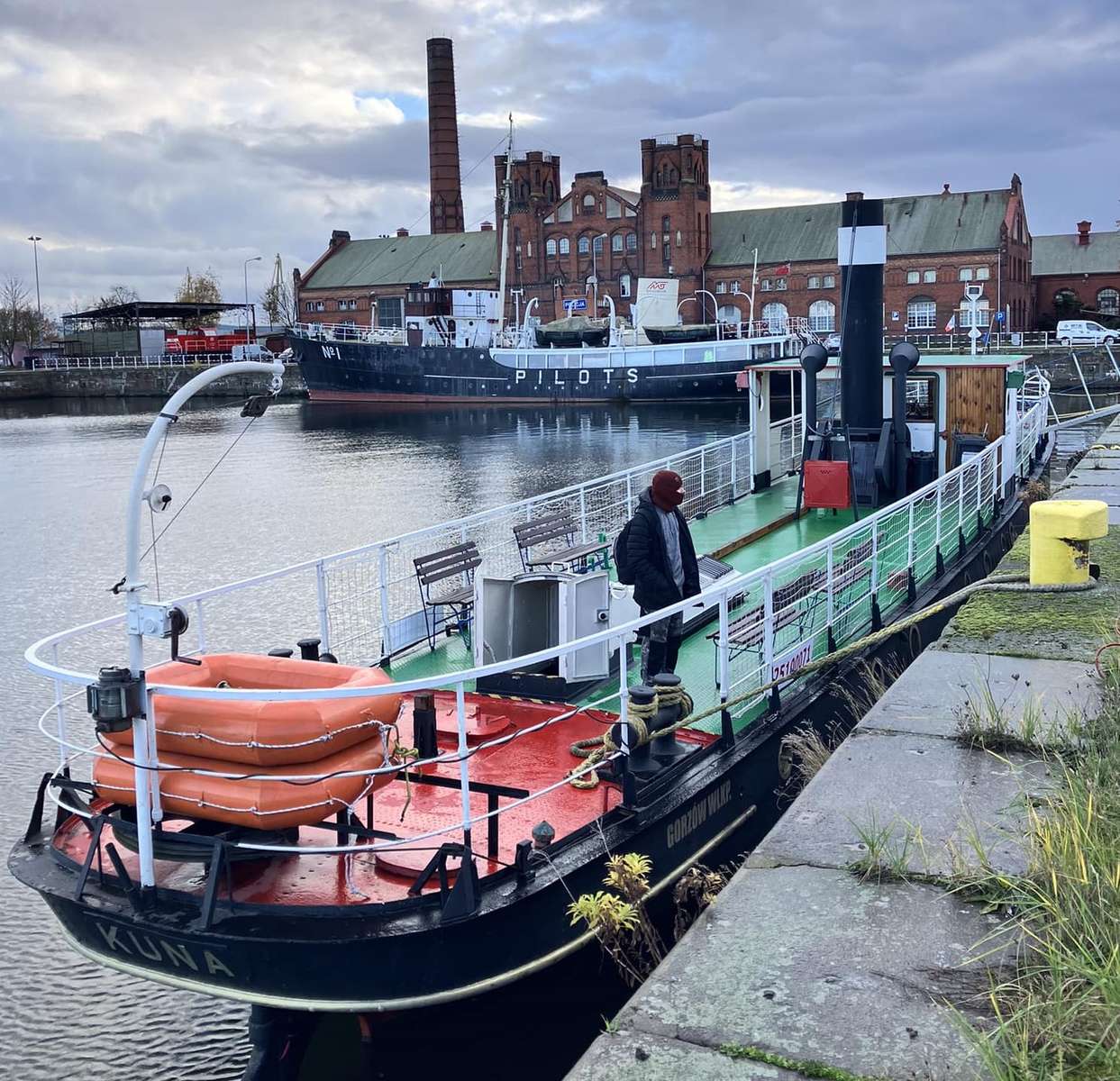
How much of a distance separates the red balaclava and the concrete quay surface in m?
2.13

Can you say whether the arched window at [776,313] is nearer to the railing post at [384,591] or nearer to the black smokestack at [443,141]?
the black smokestack at [443,141]

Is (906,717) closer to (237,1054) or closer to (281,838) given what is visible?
(281,838)

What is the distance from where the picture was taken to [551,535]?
12.3m

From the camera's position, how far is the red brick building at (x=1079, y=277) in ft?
263

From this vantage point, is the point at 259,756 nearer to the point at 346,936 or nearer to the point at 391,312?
the point at 346,936

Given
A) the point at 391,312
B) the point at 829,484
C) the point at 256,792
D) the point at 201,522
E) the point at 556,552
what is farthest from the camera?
the point at 391,312

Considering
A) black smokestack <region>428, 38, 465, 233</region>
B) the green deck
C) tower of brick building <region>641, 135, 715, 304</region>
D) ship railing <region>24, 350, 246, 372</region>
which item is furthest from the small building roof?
the green deck

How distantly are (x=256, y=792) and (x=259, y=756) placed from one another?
0.66ft

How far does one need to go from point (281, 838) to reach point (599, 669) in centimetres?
359

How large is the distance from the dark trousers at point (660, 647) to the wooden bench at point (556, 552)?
2.23 m

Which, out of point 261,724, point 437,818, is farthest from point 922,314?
point 261,724

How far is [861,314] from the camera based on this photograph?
1566 cm

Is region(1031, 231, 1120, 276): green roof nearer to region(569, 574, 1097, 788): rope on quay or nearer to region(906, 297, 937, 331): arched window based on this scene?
region(906, 297, 937, 331): arched window

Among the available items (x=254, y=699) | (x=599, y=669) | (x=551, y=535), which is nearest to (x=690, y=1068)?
(x=254, y=699)
